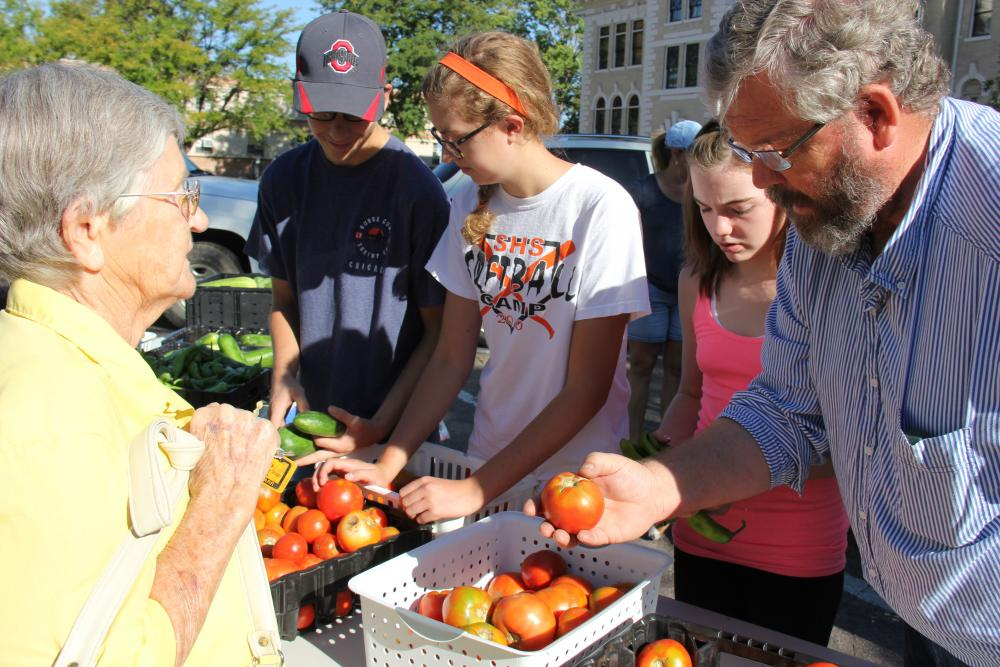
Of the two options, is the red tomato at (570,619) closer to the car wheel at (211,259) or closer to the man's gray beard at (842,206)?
the man's gray beard at (842,206)

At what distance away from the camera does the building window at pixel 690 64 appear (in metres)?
36.5

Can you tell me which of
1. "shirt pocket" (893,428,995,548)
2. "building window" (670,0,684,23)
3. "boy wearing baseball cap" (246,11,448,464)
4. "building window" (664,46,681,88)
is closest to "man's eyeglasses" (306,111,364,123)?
"boy wearing baseball cap" (246,11,448,464)

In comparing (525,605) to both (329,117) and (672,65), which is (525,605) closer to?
(329,117)

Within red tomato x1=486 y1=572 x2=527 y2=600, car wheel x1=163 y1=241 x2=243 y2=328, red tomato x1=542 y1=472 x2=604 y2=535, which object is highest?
car wheel x1=163 y1=241 x2=243 y2=328

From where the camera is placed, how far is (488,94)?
237 cm

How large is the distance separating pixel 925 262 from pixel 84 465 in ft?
4.65

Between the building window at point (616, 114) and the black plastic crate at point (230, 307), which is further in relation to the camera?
the building window at point (616, 114)

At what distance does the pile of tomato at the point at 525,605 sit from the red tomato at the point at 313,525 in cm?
52

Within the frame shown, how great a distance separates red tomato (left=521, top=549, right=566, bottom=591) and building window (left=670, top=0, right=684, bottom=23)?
39.1m

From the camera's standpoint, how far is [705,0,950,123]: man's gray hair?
142 centimetres

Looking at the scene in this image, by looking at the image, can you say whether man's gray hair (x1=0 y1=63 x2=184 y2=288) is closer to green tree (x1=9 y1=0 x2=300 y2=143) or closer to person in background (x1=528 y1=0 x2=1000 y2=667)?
person in background (x1=528 y1=0 x2=1000 y2=667)

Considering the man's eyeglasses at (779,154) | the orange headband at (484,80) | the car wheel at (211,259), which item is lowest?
the car wheel at (211,259)

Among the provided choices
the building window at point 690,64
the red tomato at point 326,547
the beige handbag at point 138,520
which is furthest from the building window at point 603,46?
the beige handbag at point 138,520

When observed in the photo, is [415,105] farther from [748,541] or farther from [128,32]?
[748,541]
